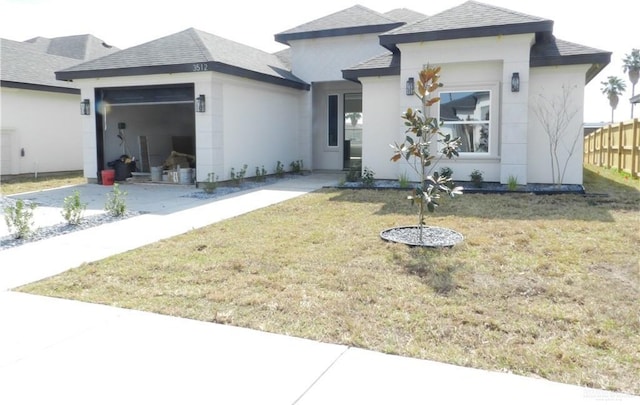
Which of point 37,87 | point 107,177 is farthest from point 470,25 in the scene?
point 37,87

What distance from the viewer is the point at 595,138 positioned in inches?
946

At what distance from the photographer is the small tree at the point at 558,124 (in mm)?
11805

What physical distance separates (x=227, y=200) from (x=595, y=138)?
19970mm

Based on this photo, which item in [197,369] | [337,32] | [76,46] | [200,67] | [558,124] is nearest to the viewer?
[197,369]

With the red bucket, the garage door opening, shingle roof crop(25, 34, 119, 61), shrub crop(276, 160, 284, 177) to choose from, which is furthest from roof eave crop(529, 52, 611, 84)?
shingle roof crop(25, 34, 119, 61)

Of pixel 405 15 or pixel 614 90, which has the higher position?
pixel 614 90

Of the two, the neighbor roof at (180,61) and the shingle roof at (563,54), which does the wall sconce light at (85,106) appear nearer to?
the neighbor roof at (180,61)

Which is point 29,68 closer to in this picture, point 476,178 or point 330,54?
point 330,54

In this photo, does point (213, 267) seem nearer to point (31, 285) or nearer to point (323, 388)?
point (31, 285)

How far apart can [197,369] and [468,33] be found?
34.4 ft

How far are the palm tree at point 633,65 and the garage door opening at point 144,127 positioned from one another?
6500cm

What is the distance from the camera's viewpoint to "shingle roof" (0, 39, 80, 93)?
659 inches

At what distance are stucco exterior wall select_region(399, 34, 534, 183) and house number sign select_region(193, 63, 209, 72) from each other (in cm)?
486

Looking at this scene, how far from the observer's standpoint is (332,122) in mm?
19266
